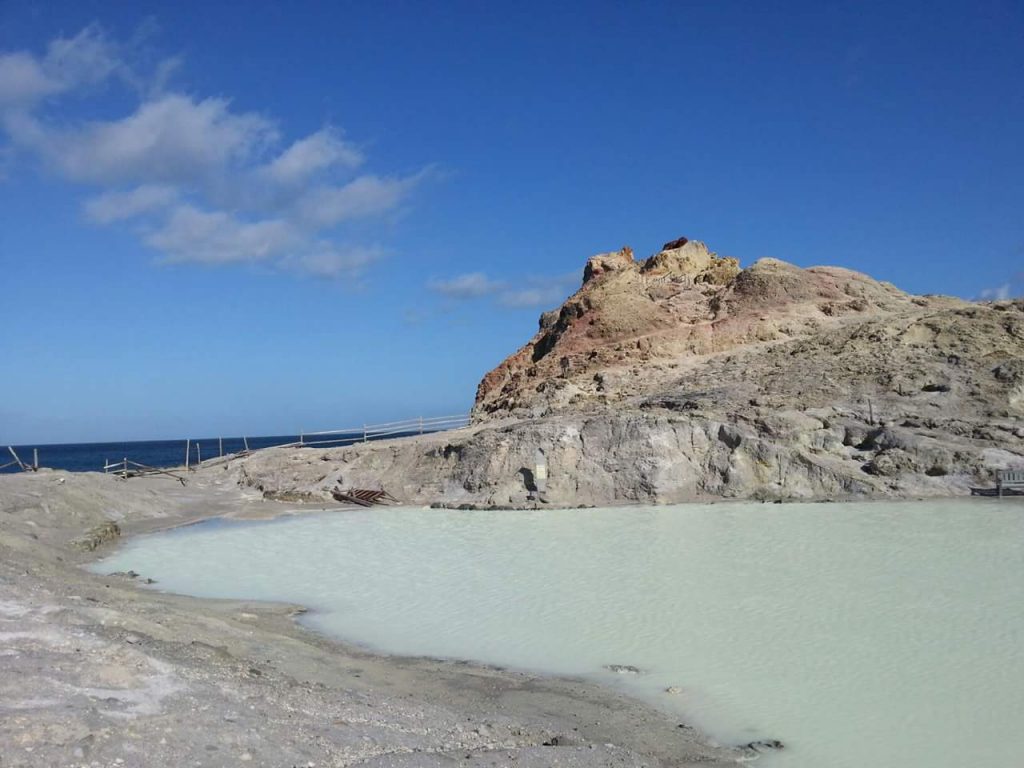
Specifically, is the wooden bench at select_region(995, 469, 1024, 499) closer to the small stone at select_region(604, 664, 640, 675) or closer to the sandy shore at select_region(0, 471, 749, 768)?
the small stone at select_region(604, 664, 640, 675)

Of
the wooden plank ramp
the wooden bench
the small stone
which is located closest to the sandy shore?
the small stone

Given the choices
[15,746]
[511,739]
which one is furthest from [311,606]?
[15,746]

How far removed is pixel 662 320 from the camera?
33.1 m

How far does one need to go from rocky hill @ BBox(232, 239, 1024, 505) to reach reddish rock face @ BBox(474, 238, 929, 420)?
94 millimetres

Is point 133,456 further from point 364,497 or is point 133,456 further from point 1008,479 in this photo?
point 1008,479

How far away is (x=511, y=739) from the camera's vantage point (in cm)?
619

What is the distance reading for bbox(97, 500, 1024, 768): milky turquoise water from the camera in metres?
6.89

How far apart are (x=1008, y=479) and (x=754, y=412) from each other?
6.63 m

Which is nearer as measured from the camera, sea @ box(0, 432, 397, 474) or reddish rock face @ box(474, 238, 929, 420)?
reddish rock face @ box(474, 238, 929, 420)

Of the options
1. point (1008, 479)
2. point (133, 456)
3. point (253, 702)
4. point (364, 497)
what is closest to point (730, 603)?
point (253, 702)

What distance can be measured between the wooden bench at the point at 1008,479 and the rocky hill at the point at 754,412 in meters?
0.28

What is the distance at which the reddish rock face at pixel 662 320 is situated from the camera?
99.9ft

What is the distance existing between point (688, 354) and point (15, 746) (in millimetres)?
28529

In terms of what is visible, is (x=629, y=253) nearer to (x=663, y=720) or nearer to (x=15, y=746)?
(x=663, y=720)
